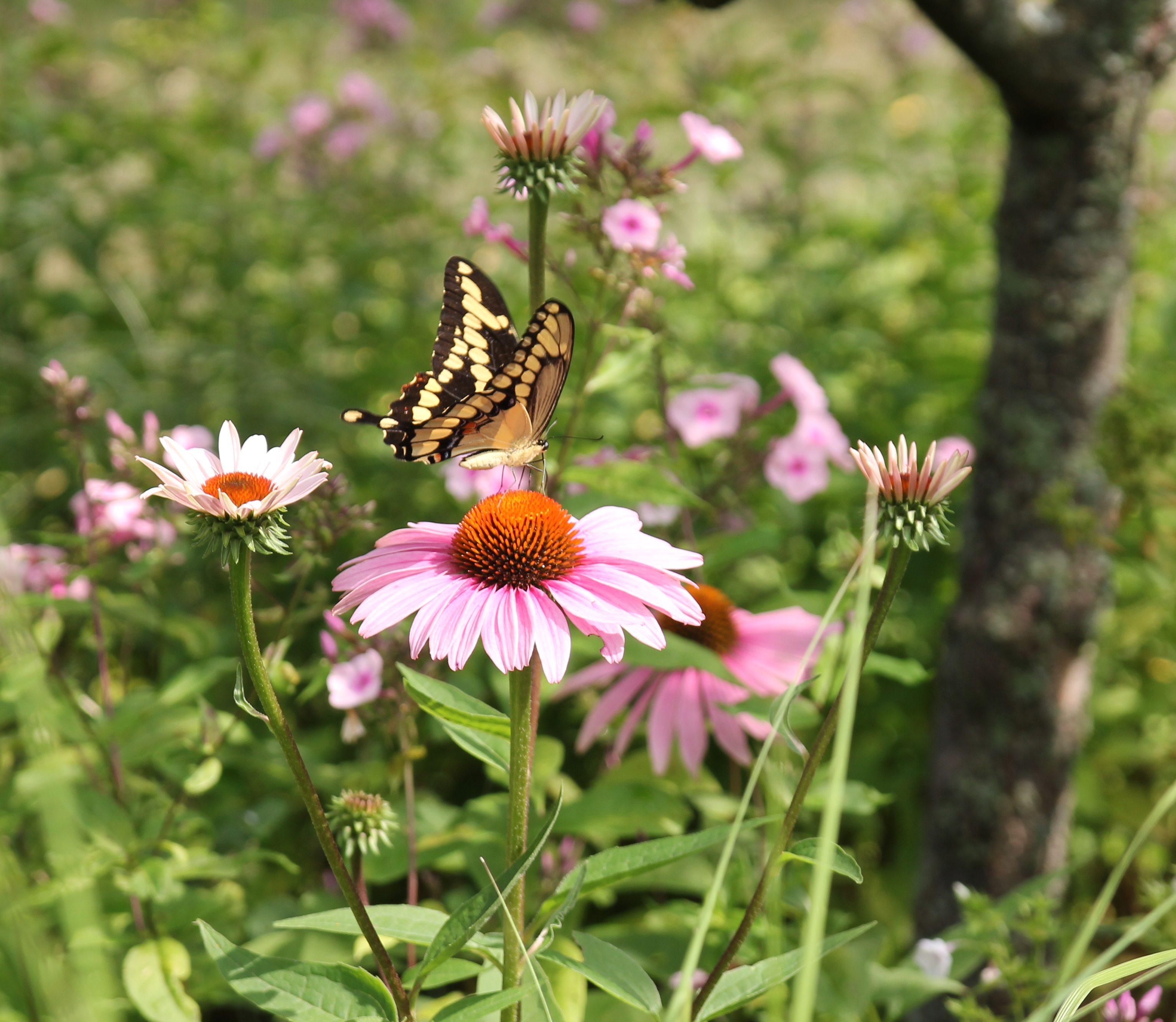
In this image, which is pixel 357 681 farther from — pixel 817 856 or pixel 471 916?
pixel 817 856

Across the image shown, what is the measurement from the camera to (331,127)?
10.2 ft

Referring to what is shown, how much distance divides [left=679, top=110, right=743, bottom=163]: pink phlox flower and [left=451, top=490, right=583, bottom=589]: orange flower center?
68 cm

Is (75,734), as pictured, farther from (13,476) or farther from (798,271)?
(798,271)

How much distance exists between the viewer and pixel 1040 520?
1.73 m

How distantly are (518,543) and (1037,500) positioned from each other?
3.81ft

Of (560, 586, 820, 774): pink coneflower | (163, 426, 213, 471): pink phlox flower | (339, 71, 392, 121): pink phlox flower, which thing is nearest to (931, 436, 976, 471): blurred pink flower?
(560, 586, 820, 774): pink coneflower

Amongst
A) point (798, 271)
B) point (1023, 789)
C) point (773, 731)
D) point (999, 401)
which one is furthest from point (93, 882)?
point (798, 271)

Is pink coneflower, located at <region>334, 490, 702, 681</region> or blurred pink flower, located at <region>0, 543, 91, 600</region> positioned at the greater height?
pink coneflower, located at <region>334, 490, 702, 681</region>

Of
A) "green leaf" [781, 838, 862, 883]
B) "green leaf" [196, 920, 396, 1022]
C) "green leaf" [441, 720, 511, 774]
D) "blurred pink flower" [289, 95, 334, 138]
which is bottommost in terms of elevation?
"green leaf" [196, 920, 396, 1022]

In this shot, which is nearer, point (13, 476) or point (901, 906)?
point (901, 906)

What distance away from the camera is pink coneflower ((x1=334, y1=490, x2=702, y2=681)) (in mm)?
854

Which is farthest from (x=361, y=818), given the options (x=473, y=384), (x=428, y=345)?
(x=428, y=345)

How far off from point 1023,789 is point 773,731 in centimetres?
125

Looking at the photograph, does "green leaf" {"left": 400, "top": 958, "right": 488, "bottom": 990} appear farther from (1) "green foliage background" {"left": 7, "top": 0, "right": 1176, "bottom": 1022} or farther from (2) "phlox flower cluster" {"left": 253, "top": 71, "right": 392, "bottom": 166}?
(2) "phlox flower cluster" {"left": 253, "top": 71, "right": 392, "bottom": 166}
